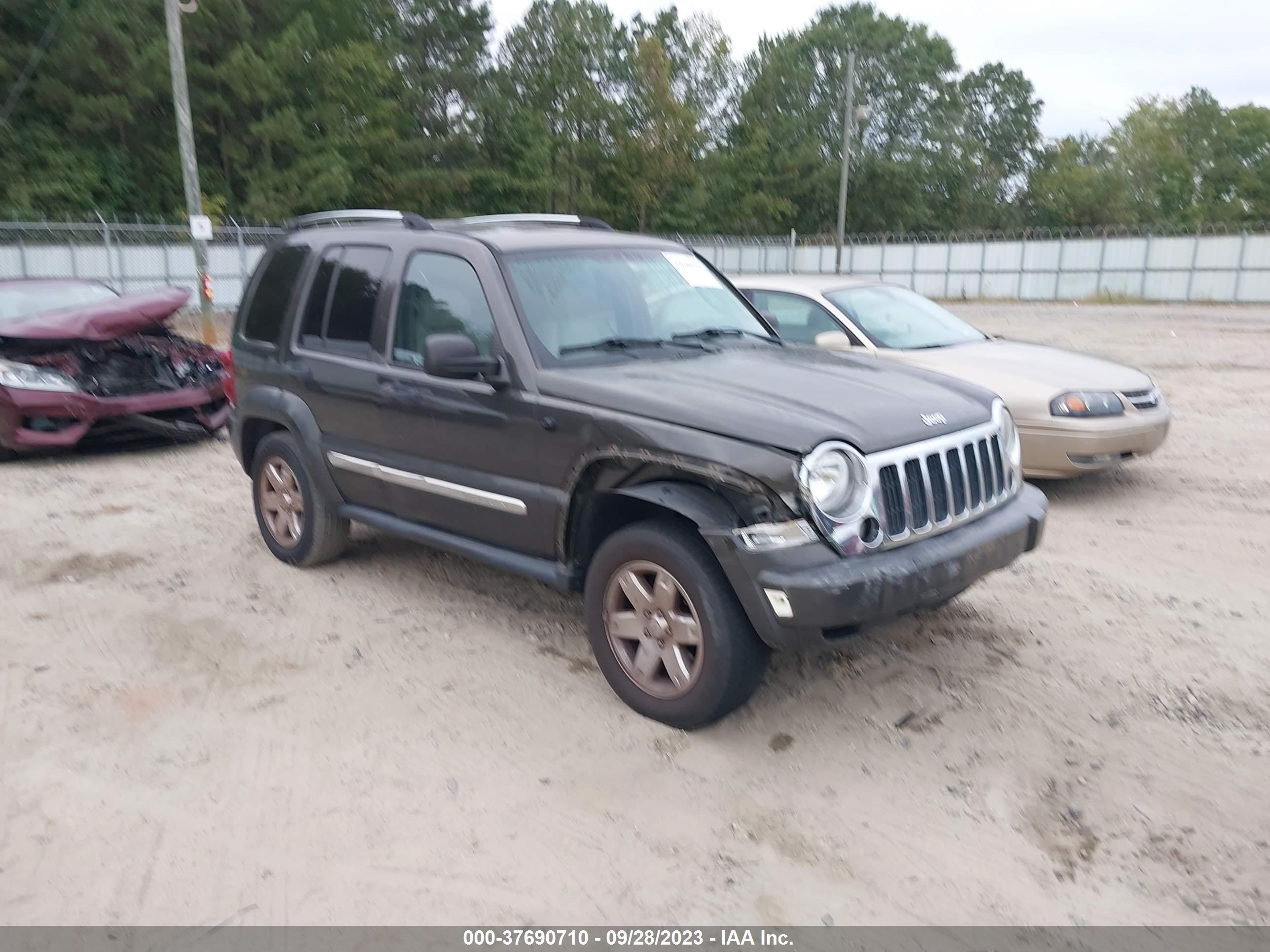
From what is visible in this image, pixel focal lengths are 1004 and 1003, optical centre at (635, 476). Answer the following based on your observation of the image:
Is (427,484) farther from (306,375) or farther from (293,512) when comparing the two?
(293,512)

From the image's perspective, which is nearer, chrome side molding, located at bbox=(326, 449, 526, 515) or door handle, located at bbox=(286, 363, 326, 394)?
chrome side molding, located at bbox=(326, 449, 526, 515)

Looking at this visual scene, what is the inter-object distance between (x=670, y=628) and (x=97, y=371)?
722cm

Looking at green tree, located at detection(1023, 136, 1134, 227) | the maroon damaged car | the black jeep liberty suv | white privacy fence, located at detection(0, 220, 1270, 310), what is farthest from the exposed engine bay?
green tree, located at detection(1023, 136, 1134, 227)

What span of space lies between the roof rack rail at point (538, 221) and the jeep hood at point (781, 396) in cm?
142

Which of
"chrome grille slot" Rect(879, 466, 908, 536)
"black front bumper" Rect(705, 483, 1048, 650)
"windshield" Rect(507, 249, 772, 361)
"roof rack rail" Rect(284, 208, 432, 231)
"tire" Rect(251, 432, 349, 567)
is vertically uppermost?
"roof rack rail" Rect(284, 208, 432, 231)

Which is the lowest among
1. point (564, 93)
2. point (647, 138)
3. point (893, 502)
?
point (893, 502)

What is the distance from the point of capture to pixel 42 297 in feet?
31.3

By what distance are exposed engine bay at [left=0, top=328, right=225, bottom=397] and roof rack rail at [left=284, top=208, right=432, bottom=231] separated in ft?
11.8

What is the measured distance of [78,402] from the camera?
27.7 feet

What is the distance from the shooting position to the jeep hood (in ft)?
12.0

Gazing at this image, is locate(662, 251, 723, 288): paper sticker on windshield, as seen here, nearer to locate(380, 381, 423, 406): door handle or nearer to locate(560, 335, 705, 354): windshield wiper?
locate(560, 335, 705, 354): windshield wiper

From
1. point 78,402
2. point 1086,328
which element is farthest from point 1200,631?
point 1086,328

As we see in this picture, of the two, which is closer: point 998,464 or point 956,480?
point 956,480
